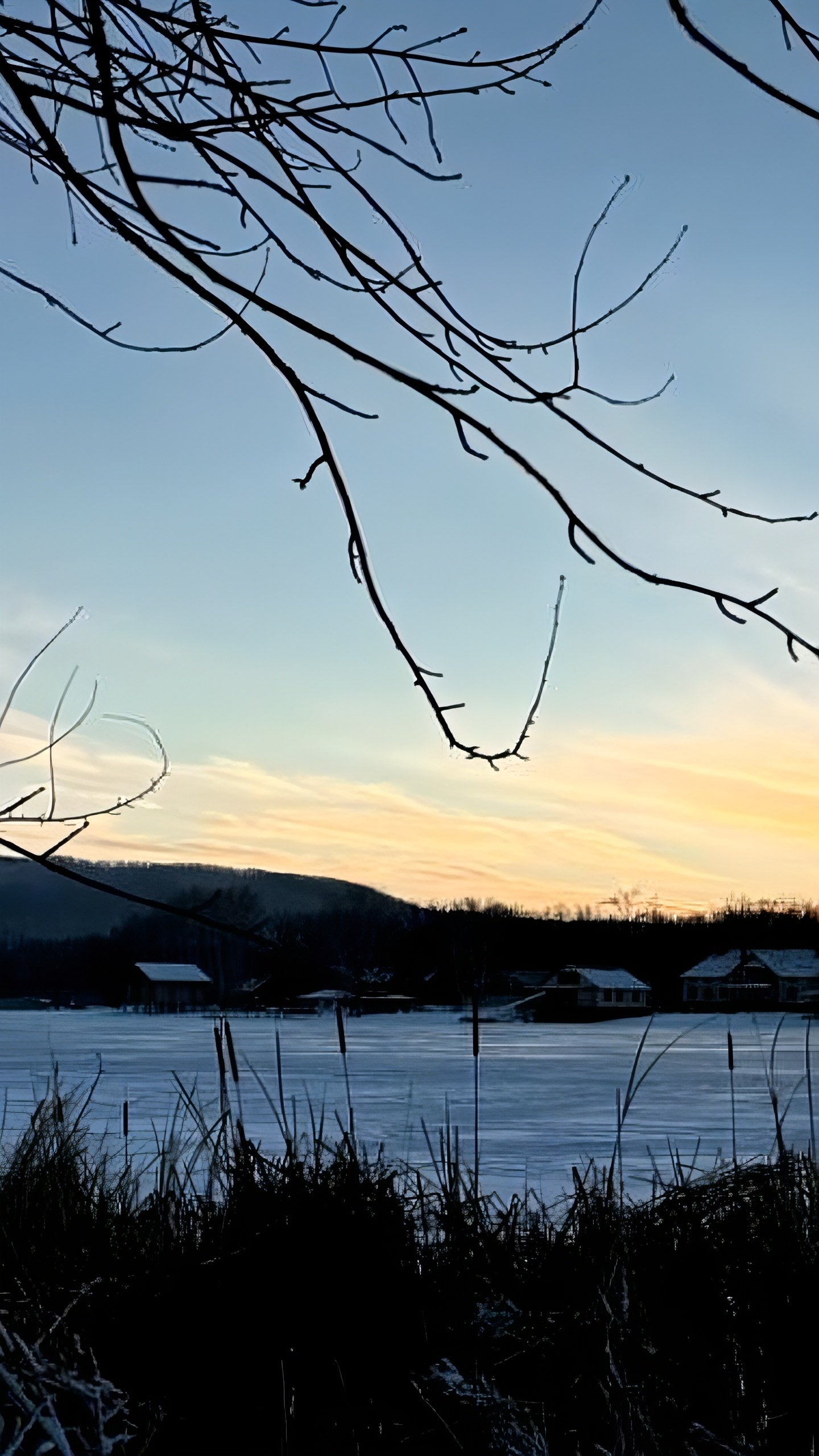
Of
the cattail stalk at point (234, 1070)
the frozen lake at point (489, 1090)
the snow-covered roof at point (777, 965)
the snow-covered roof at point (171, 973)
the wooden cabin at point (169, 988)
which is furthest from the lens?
the wooden cabin at point (169, 988)

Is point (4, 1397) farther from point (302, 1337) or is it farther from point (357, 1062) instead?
point (357, 1062)

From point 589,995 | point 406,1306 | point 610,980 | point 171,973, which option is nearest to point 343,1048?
point 406,1306

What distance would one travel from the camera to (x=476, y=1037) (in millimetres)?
3906

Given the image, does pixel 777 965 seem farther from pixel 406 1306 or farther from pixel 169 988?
pixel 406 1306

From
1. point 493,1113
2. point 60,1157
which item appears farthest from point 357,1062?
point 60,1157

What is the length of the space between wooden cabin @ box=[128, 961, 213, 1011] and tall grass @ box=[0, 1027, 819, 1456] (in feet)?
249

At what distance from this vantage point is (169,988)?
82375mm

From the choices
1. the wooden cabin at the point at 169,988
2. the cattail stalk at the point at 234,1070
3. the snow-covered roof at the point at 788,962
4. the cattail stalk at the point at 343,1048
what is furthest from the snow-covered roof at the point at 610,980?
the cattail stalk at the point at 234,1070

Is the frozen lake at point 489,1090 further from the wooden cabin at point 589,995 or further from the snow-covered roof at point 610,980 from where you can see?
the snow-covered roof at point 610,980

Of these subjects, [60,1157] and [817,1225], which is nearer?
[817,1225]

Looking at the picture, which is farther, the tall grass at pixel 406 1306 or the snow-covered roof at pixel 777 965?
the snow-covered roof at pixel 777 965

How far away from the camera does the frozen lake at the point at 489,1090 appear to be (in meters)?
8.20

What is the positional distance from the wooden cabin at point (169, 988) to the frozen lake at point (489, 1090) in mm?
35262

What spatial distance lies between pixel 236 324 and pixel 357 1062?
83.8 ft
